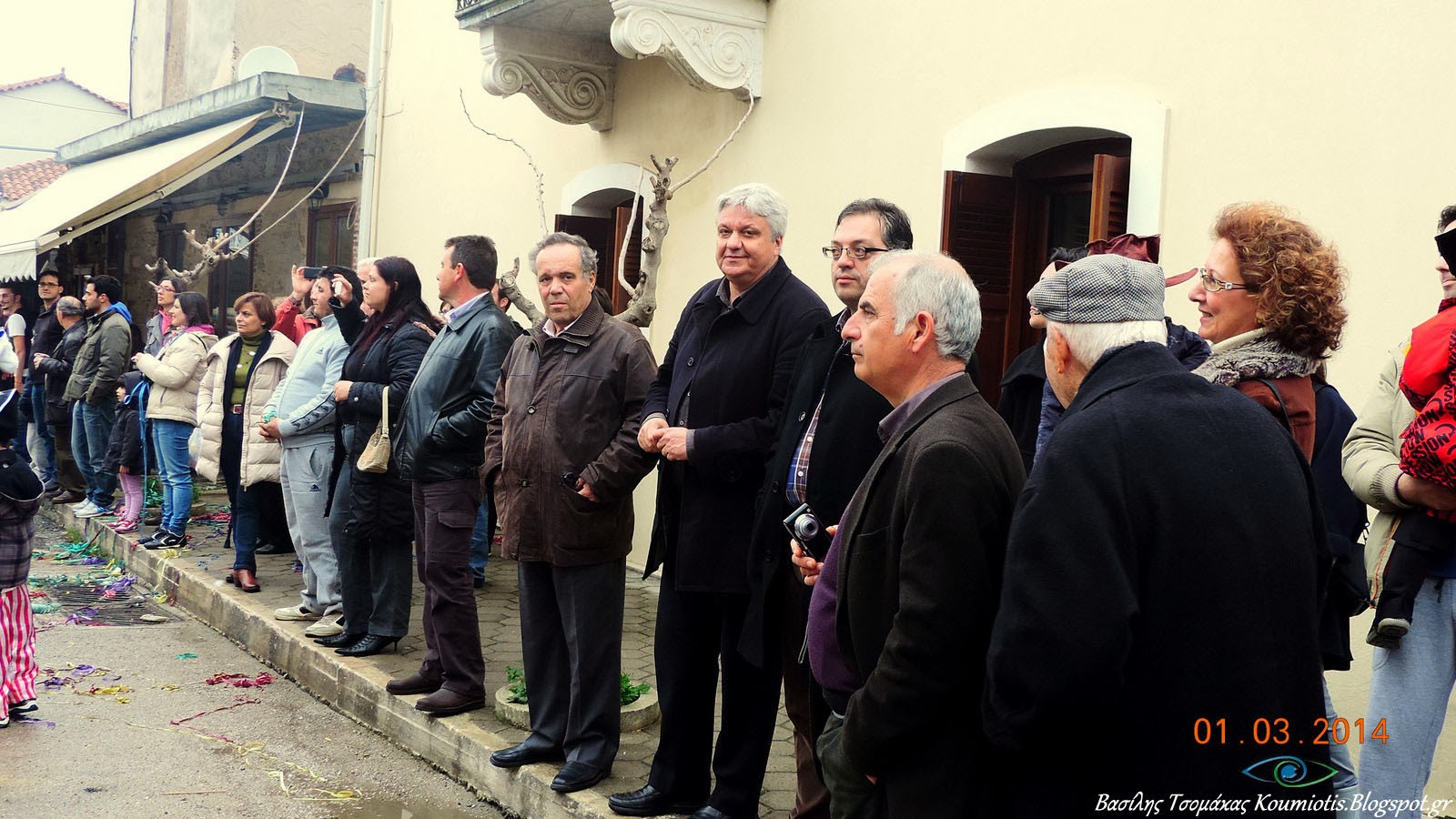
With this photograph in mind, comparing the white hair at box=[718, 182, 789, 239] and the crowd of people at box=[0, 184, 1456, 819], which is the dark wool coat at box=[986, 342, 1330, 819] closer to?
the crowd of people at box=[0, 184, 1456, 819]

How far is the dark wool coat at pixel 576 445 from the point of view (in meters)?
4.73

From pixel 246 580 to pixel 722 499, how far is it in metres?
5.14

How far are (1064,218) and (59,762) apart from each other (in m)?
5.15

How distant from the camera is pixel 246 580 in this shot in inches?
325

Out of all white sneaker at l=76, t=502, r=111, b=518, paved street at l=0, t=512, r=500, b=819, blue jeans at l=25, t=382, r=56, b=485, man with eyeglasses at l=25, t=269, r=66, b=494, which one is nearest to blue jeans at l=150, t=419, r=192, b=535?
white sneaker at l=76, t=502, r=111, b=518

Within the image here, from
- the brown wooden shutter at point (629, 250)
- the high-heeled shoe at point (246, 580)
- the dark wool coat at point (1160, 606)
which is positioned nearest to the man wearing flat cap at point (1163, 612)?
the dark wool coat at point (1160, 606)

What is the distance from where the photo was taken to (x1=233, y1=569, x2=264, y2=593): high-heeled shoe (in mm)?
8250

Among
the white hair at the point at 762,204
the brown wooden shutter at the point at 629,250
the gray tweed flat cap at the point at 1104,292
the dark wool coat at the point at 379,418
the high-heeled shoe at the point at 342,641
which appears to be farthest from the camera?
the brown wooden shutter at the point at 629,250

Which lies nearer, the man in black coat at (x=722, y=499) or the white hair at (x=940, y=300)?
the white hair at (x=940, y=300)

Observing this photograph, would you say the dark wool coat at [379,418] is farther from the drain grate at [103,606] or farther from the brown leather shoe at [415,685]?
the drain grate at [103,606]

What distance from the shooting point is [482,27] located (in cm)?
923

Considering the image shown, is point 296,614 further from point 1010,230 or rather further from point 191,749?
point 1010,230

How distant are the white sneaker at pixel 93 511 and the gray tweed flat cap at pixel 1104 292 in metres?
10.9

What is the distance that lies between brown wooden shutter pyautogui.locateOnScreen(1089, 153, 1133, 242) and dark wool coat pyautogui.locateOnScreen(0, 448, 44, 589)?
475 centimetres
